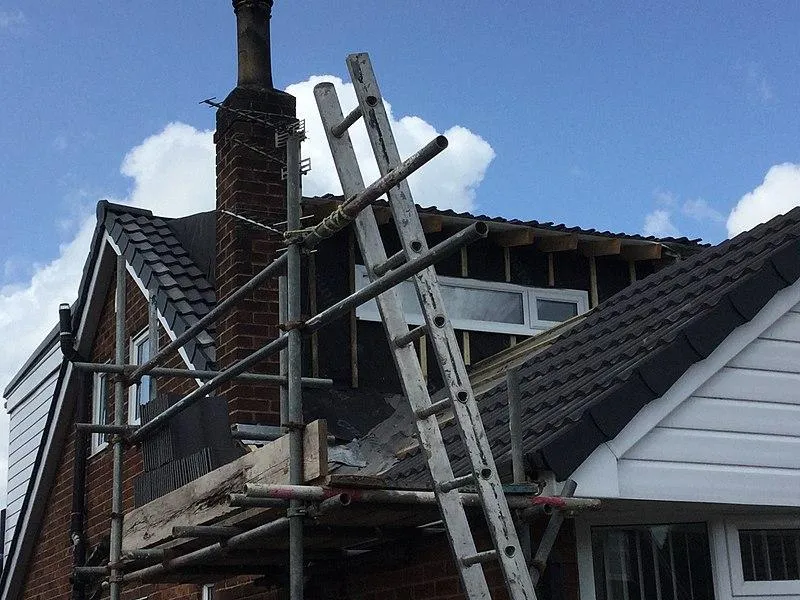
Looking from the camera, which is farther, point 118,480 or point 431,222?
point 431,222

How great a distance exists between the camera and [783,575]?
25.9ft

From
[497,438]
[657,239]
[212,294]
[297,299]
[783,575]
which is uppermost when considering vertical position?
[657,239]

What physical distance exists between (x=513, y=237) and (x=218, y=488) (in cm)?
691

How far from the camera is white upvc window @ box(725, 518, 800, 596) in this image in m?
7.72

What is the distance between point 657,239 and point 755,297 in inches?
256

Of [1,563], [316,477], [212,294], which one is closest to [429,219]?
[212,294]

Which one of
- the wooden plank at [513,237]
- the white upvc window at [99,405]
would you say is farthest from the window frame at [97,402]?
the wooden plank at [513,237]

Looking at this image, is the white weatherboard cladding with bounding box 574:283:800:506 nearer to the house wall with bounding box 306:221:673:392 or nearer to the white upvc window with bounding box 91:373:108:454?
the house wall with bounding box 306:221:673:392

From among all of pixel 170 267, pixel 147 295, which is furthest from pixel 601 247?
pixel 147 295

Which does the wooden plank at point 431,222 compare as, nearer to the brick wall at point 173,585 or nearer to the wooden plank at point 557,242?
the wooden plank at point 557,242

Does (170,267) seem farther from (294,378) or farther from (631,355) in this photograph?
(294,378)

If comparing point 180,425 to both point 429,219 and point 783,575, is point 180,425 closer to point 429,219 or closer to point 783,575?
point 783,575

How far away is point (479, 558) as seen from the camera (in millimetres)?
5840

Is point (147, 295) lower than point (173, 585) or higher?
higher
